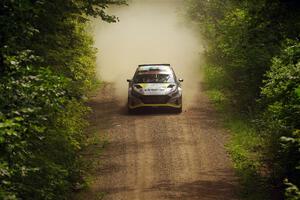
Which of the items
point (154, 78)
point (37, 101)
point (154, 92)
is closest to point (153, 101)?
point (154, 92)

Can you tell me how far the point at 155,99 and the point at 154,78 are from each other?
1.33 meters

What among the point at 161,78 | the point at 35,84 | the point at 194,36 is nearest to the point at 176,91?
the point at 161,78

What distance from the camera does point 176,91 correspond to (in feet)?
68.2

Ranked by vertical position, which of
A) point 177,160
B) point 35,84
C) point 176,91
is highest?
point 35,84

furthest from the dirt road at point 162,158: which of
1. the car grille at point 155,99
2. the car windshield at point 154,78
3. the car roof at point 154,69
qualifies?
the car roof at point 154,69

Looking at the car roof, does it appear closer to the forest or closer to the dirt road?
the dirt road

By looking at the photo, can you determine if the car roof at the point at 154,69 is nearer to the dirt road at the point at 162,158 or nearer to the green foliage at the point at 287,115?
the dirt road at the point at 162,158

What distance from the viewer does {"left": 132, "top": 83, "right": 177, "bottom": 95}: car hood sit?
67.3 ft

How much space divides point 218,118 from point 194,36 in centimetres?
2245

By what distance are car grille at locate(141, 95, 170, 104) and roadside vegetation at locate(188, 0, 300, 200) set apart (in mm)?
2566

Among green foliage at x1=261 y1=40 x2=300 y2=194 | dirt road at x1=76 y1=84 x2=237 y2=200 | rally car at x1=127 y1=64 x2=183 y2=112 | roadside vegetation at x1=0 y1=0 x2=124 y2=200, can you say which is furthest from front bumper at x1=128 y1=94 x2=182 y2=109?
green foliage at x1=261 y1=40 x2=300 y2=194

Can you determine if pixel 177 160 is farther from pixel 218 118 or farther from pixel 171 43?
pixel 171 43

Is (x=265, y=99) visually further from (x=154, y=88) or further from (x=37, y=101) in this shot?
(x=37, y=101)

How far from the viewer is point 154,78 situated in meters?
21.5
